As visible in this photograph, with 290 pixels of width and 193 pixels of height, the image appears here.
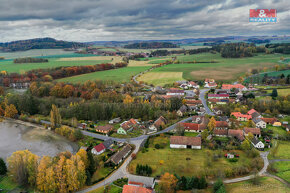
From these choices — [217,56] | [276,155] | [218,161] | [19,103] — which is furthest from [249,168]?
[217,56]

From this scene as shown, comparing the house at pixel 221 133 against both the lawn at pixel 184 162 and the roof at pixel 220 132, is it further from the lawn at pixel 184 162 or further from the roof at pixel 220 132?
the lawn at pixel 184 162

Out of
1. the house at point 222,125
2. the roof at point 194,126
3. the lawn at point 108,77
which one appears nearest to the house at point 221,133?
the house at point 222,125

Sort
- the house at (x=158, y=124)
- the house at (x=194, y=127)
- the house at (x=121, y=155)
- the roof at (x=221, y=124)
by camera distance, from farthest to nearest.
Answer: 1. the house at (x=158, y=124)
2. the roof at (x=221, y=124)
3. the house at (x=194, y=127)
4. the house at (x=121, y=155)

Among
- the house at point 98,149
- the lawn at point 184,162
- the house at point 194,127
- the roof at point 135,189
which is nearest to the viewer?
the roof at point 135,189

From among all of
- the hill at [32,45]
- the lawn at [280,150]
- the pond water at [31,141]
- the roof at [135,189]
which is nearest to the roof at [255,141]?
the lawn at [280,150]

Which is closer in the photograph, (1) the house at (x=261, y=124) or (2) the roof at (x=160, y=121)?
(1) the house at (x=261, y=124)

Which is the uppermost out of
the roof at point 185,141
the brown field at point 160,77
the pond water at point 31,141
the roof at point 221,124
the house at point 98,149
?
the brown field at point 160,77

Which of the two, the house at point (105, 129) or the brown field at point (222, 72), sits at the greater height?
the brown field at point (222, 72)
